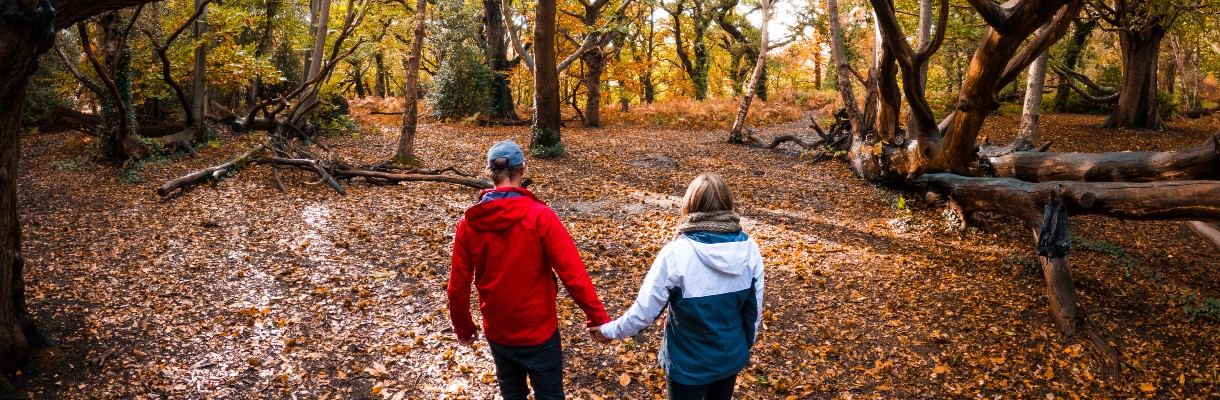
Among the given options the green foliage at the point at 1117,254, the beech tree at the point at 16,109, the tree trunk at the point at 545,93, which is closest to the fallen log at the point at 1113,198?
the green foliage at the point at 1117,254

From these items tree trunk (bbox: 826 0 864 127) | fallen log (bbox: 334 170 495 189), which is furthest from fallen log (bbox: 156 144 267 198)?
tree trunk (bbox: 826 0 864 127)

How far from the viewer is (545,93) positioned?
1423 cm

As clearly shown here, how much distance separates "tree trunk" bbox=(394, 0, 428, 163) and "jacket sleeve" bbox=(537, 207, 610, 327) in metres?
9.14

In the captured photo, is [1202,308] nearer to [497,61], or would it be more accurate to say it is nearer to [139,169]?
[139,169]

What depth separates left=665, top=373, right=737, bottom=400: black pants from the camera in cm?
285

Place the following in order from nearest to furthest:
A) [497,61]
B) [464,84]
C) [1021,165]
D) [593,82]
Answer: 1. [1021,165]
2. [593,82]
3. [464,84]
4. [497,61]

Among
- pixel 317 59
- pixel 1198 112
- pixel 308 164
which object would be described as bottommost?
pixel 308 164

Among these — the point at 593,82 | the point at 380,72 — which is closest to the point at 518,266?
the point at 593,82

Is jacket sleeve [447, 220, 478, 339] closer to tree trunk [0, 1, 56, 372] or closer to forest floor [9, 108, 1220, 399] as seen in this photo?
forest floor [9, 108, 1220, 399]

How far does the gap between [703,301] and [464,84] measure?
62.5 ft

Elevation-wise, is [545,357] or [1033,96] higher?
[1033,96]

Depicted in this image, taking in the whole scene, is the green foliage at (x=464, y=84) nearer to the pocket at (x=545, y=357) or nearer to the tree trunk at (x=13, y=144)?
the tree trunk at (x=13, y=144)

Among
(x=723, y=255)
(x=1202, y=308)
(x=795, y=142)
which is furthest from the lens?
(x=795, y=142)

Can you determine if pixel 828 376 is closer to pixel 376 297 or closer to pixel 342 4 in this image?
pixel 376 297
